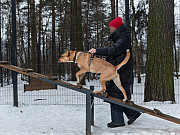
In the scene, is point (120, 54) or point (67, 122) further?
point (67, 122)

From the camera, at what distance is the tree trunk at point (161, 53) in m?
5.49

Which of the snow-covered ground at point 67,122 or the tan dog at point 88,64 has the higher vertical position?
the tan dog at point 88,64

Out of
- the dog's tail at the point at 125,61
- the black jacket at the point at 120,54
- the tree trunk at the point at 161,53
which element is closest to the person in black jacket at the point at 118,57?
the black jacket at the point at 120,54

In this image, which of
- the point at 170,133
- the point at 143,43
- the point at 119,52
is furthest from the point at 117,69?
the point at 143,43

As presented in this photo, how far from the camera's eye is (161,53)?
5520 mm

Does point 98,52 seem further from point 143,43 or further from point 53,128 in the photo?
point 143,43

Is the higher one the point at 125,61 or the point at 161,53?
the point at 161,53

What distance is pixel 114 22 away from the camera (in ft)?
10.7

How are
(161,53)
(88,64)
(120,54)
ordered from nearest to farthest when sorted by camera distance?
(88,64) < (120,54) < (161,53)

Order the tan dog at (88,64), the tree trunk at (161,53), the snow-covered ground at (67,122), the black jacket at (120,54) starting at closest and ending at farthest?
the tan dog at (88,64) < the black jacket at (120,54) < the snow-covered ground at (67,122) < the tree trunk at (161,53)

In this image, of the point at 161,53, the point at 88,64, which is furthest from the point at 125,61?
the point at 161,53

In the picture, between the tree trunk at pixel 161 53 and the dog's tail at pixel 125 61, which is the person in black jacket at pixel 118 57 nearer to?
the dog's tail at pixel 125 61

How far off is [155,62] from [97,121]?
266 cm

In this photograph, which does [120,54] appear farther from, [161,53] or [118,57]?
[161,53]
